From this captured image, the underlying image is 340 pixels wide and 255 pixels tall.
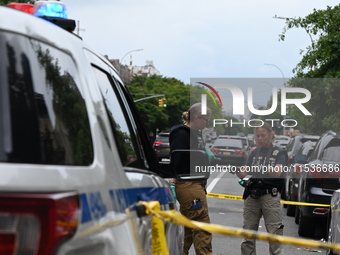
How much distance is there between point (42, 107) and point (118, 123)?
1.18 metres

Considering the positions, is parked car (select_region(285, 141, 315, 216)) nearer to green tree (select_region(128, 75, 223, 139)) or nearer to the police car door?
the police car door

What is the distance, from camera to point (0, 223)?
1.99m

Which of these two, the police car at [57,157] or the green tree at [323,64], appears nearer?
the police car at [57,157]

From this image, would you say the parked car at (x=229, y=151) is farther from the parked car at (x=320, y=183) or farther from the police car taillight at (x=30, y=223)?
the police car taillight at (x=30, y=223)

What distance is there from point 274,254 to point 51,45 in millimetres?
6298

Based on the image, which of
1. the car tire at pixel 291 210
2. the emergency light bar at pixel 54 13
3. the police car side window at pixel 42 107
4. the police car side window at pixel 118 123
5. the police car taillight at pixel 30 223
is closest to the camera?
the police car taillight at pixel 30 223

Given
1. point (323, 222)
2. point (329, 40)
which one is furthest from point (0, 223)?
point (329, 40)

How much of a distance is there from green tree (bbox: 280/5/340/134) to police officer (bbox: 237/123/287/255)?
19.7 metres

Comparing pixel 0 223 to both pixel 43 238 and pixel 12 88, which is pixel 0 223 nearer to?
pixel 43 238

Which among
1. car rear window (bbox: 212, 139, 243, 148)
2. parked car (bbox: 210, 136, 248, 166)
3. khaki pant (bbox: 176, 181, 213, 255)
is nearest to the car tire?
khaki pant (bbox: 176, 181, 213, 255)

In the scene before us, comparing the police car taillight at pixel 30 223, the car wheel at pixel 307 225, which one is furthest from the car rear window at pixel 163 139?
the police car taillight at pixel 30 223

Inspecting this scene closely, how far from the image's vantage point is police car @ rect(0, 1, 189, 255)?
2033 millimetres

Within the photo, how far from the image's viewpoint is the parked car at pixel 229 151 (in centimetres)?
3109

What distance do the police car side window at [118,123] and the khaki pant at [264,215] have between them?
495cm
